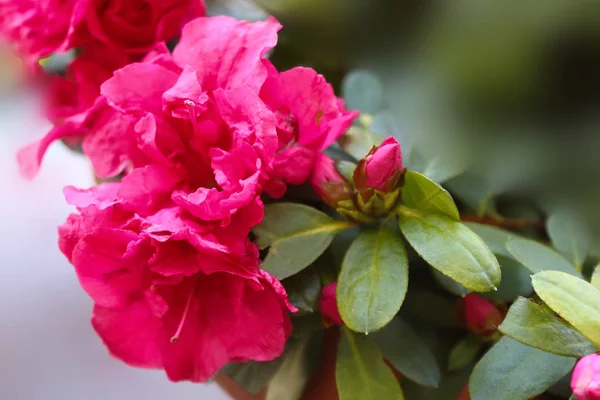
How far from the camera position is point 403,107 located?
50cm

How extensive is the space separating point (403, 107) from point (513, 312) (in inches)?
7.1

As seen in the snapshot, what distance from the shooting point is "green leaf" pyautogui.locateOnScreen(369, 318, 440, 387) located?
0.51m

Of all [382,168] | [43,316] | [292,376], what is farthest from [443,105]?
[43,316]

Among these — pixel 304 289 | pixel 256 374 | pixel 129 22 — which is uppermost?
pixel 129 22

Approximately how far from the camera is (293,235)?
48 cm

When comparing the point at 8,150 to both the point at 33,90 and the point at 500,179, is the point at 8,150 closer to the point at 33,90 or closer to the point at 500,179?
the point at 33,90

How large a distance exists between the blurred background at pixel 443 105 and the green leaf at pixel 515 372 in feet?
0.38

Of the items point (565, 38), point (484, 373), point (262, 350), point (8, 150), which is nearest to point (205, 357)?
point (262, 350)

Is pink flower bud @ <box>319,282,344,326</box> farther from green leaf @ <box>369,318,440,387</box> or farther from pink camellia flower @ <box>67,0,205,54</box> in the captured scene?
pink camellia flower @ <box>67,0,205,54</box>

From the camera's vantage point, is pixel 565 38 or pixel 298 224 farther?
pixel 298 224

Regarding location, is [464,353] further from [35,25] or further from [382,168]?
[35,25]

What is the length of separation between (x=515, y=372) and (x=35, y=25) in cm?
49

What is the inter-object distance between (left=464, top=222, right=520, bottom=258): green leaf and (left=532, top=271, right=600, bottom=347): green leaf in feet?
0.36

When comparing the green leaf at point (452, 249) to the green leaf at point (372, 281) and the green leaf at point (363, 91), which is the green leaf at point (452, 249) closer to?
the green leaf at point (372, 281)
